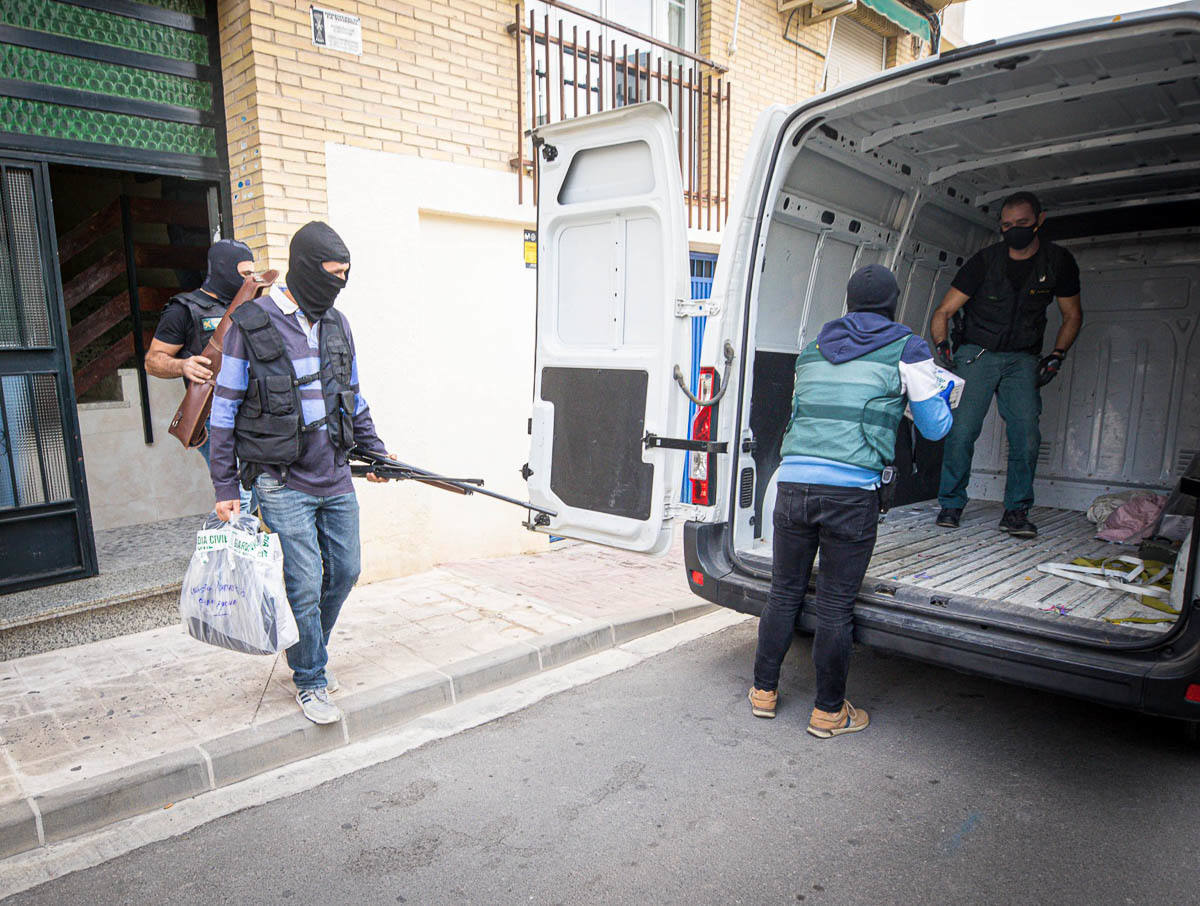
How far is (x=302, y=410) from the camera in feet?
10.7

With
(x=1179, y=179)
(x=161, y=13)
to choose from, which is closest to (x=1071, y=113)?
(x=1179, y=179)

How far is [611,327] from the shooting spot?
3791 millimetres

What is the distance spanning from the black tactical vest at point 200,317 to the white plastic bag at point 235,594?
137 cm

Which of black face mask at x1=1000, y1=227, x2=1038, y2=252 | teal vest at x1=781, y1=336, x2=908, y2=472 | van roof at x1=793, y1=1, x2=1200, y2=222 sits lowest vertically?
teal vest at x1=781, y1=336, x2=908, y2=472

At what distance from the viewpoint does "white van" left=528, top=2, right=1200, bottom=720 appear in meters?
3.04

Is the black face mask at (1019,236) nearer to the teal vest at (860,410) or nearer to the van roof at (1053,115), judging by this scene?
the van roof at (1053,115)

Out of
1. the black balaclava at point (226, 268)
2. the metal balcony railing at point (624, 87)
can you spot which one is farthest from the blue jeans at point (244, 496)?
the metal balcony railing at point (624, 87)

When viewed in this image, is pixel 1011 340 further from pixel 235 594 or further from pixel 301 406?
pixel 235 594

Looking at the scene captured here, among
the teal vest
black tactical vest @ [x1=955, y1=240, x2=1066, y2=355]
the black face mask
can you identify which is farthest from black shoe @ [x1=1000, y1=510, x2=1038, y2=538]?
the teal vest

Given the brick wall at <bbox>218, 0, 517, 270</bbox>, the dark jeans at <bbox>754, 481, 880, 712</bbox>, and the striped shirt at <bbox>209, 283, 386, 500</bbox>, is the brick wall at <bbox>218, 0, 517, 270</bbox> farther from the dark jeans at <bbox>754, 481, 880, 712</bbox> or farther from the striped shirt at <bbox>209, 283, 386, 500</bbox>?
the dark jeans at <bbox>754, 481, 880, 712</bbox>

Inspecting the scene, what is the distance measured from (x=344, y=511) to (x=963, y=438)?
12.6 feet

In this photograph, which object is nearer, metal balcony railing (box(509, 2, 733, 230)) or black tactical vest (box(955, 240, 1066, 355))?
black tactical vest (box(955, 240, 1066, 355))

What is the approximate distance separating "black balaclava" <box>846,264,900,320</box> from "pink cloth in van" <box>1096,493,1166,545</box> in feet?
8.68

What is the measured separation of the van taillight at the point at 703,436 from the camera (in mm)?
3684
